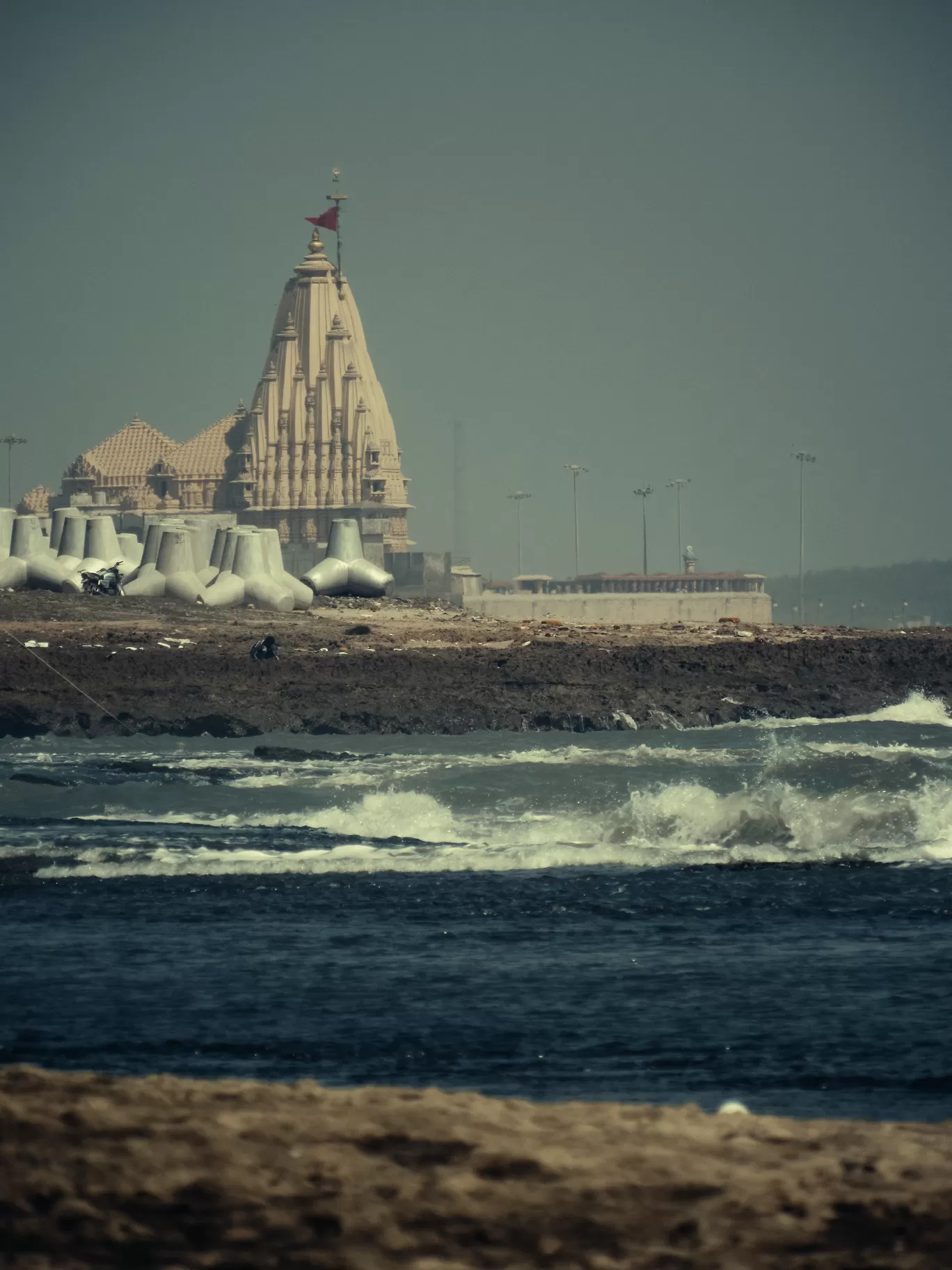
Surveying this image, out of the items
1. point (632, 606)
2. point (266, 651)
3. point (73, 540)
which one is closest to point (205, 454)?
point (632, 606)

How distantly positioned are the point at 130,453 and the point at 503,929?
153224 mm

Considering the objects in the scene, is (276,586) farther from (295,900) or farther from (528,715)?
(295,900)

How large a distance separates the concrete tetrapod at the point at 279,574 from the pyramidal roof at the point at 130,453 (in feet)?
309

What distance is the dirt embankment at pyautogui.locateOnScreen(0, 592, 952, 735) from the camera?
138 feet

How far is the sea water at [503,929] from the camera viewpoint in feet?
39.3

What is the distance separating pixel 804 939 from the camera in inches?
642

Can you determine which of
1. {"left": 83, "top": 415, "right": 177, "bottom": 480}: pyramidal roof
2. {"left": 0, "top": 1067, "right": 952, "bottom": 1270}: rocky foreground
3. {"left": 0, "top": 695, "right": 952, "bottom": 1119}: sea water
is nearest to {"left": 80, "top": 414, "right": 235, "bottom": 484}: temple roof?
{"left": 83, "top": 415, "right": 177, "bottom": 480}: pyramidal roof

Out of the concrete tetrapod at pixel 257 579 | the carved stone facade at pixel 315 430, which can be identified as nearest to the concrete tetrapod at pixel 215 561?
the concrete tetrapod at pixel 257 579

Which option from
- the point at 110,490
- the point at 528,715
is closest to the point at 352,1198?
the point at 528,715

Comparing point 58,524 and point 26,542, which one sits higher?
point 58,524

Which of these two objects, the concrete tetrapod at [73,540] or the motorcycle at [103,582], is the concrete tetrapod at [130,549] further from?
the motorcycle at [103,582]

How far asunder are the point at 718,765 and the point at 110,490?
13323 centimetres

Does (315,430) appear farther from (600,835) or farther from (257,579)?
(600,835)

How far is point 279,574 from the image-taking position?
226 ft
